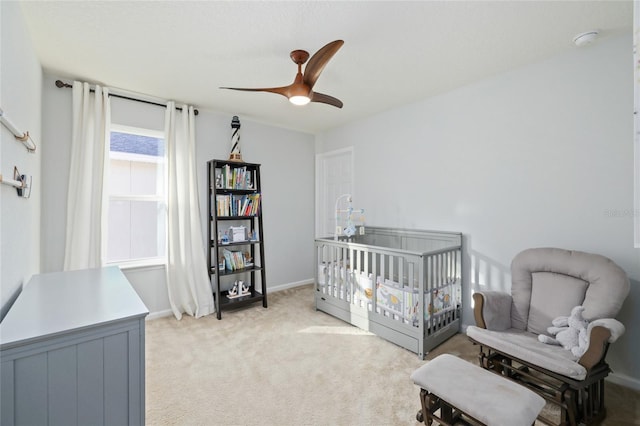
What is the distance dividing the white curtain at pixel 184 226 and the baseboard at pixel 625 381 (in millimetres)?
3586

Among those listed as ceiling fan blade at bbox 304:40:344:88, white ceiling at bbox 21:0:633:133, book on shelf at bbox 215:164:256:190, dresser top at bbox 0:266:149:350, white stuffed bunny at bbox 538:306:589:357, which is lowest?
white stuffed bunny at bbox 538:306:589:357

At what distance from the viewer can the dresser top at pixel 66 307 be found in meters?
1.03

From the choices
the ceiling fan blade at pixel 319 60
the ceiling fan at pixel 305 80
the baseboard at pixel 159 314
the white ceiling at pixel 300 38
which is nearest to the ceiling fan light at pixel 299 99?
the ceiling fan at pixel 305 80

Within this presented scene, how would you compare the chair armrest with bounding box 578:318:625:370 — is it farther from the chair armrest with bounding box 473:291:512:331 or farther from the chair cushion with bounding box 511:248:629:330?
the chair armrest with bounding box 473:291:512:331

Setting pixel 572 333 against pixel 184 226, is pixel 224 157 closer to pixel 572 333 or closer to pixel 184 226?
pixel 184 226

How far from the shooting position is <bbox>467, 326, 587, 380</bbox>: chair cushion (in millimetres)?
1520

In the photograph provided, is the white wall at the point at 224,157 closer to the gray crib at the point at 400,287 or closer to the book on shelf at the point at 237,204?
the book on shelf at the point at 237,204

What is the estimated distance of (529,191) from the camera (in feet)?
7.93

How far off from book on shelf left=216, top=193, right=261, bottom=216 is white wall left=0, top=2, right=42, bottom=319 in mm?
1579

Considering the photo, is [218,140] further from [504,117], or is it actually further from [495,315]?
[495,315]

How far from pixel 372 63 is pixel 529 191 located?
67.6 inches

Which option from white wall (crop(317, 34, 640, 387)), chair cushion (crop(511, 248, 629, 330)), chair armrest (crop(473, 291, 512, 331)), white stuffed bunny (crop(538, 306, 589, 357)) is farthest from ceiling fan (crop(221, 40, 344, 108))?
white stuffed bunny (crop(538, 306, 589, 357))

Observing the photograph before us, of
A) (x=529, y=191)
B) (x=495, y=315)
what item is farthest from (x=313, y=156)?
(x=495, y=315)

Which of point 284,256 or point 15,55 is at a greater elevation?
point 15,55
